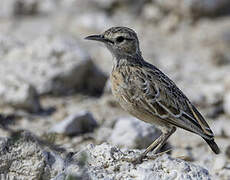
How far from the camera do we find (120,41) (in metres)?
8.00

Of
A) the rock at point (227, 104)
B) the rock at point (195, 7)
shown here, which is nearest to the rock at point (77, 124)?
the rock at point (227, 104)

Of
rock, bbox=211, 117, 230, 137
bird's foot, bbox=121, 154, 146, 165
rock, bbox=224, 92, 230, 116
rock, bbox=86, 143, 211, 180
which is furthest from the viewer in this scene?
rock, bbox=224, 92, 230, 116

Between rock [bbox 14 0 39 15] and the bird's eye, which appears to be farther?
rock [bbox 14 0 39 15]

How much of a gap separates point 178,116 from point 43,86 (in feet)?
14.4

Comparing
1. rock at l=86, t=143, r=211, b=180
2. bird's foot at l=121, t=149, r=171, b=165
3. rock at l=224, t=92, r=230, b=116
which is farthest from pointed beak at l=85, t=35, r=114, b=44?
rock at l=224, t=92, r=230, b=116

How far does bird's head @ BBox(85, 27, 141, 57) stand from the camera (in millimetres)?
7895

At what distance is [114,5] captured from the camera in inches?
582

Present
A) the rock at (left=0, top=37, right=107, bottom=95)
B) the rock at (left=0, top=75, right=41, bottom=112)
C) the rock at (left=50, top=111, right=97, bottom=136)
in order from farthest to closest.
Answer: the rock at (left=0, top=37, right=107, bottom=95)
the rock at (left=0, top=75, right=41, bottom=112)
the rock at (left=50, top=111, right=97, bottom=136)

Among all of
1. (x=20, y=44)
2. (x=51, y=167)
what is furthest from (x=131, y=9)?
(x=51, y=167)

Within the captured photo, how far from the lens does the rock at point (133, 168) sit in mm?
6391

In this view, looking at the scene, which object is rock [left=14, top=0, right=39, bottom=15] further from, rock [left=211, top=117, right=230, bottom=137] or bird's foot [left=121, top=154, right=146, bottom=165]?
bird's foot [left=121, top=154, right=146, bottom=165]

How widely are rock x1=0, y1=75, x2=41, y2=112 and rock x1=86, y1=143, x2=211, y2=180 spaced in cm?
383

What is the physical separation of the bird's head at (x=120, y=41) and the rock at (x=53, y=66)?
11.1 feet

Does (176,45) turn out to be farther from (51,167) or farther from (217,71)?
(51,167)
